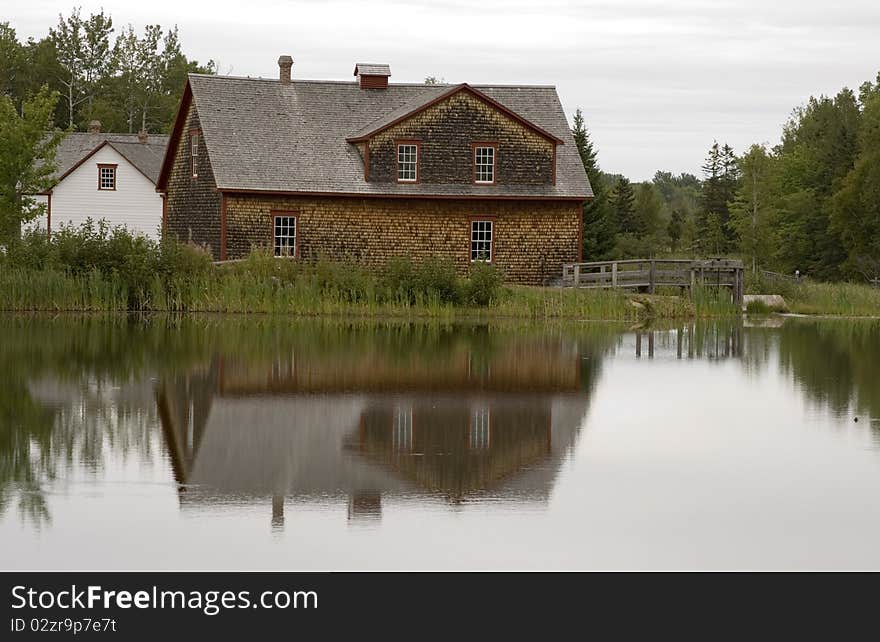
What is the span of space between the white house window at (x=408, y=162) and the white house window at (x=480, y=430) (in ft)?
99.0

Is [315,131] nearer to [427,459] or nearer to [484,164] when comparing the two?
[484,164]

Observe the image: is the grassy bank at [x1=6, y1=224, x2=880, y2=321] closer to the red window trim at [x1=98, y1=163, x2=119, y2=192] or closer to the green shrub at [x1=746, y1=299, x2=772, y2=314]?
the green shrub at [x1=746, y1=299, x2=772, y2=314]

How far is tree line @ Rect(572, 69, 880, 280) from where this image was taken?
239 ft

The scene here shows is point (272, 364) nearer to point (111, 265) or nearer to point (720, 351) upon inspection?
point (720, 351)

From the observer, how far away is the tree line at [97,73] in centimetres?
11062

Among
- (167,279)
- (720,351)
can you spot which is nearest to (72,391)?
(720,351)

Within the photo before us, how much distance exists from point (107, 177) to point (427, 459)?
200ft

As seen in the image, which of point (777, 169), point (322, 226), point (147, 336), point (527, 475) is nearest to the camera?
point (527, 475)

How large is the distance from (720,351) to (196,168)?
24805 mm

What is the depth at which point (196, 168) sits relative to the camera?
5244 centimetres

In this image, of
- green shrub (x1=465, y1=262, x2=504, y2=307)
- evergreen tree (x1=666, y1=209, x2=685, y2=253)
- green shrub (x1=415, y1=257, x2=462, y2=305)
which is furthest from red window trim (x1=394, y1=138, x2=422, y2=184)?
evergreen tree (x1=666, y1=209, x2=685, y2=253)

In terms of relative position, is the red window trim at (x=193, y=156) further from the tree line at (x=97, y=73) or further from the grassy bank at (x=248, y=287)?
the tree line at (x=97, y=73)

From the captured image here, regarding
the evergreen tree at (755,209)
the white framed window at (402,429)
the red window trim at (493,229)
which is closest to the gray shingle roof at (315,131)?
the red window trim at (493,229)
